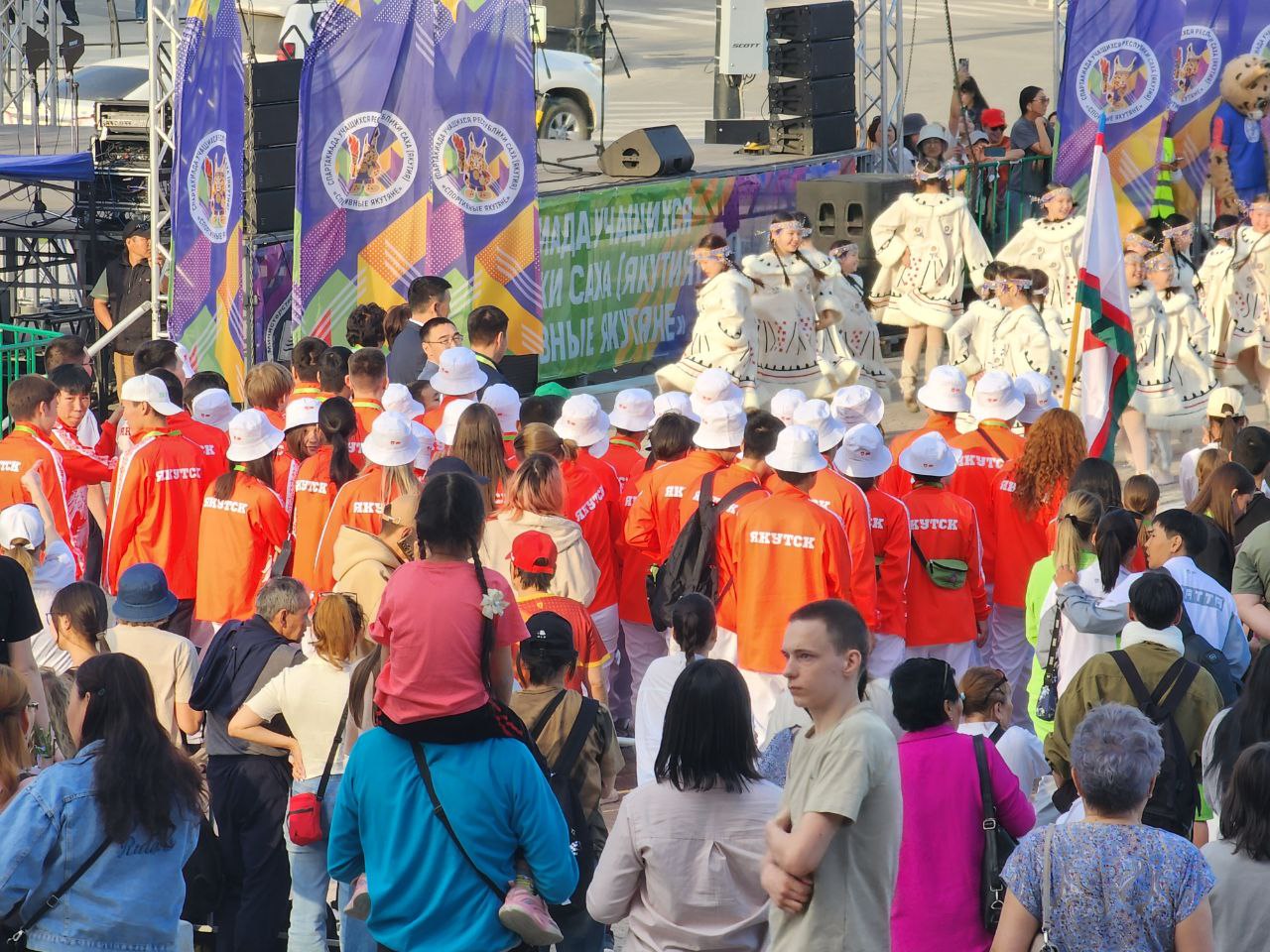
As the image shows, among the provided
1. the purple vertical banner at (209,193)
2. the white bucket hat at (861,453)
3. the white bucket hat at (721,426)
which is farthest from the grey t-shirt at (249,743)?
the purple vertical banner at (209,193)

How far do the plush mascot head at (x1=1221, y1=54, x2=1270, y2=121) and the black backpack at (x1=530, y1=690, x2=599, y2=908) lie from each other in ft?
45.5

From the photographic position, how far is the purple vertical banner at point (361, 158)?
1133cm

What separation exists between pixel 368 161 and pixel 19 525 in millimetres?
4559

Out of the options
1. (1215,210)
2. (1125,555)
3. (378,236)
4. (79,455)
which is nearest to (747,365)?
(378,236)

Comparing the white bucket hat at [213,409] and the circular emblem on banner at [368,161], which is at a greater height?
the circular emblem on banner at [368,161]

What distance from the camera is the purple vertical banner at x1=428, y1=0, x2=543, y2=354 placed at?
11508 millimetres

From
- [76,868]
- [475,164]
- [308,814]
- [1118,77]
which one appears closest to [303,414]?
[308,814]

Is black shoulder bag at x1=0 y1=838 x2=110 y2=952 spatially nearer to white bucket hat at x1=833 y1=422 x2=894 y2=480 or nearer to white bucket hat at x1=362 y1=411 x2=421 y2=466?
white bucket hat at x1=362 y1=411 x2=421 y2=466

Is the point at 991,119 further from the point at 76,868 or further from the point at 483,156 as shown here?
the point at 76,868

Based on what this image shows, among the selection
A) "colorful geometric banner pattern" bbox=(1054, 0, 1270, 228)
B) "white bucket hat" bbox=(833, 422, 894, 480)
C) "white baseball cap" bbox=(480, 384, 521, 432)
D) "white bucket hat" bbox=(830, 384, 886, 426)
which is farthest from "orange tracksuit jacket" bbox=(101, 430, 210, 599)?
"colorful geometric banner pattern" bbox=(1054, 0, 1270, 228)

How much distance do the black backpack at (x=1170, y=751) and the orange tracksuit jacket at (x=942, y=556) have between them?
2.25 metres

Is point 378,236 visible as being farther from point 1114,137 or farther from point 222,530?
point 1114,137

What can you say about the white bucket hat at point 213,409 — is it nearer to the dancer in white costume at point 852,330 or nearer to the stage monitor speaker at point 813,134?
the dancer in white costume at point 852,330

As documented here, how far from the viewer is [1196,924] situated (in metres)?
4.02
